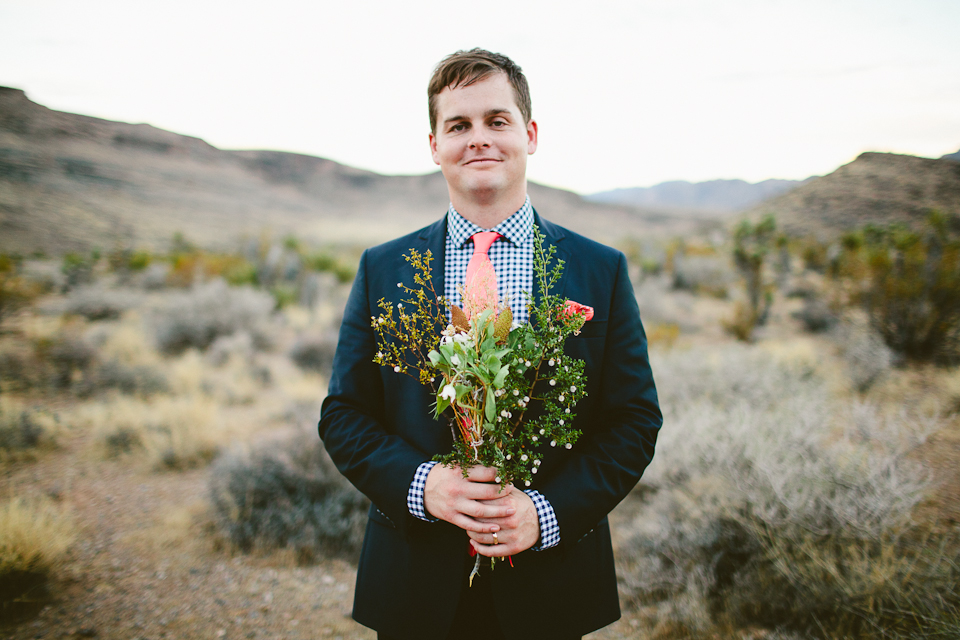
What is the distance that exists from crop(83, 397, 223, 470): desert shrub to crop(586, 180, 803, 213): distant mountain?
4318 inches

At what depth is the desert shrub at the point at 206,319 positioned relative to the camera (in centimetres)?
802

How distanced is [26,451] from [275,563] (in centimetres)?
367

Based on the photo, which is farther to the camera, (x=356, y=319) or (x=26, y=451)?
(x=26, y=451)

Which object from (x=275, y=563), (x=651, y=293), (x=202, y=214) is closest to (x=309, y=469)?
(x=275, y=563)

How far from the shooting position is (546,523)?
4.18ft

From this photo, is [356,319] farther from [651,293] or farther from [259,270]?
[259,270]

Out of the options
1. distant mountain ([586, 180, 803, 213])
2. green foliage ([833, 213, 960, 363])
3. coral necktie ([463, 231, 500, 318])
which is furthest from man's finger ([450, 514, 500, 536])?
distant mountain ([586, 180, 803, 213])

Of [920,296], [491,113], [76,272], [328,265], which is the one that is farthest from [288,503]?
[328,265]

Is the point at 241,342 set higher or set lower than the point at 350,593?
higher

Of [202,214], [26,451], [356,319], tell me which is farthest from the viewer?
[202,214]

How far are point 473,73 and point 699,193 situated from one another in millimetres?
136178

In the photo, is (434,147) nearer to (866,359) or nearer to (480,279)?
(480,279)

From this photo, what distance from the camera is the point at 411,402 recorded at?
1520 millimetres

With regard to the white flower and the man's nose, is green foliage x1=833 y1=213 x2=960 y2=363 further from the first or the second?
the white flower
